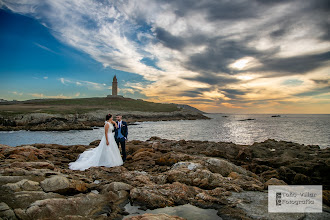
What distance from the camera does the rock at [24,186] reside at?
5.77m

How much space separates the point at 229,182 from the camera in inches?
306

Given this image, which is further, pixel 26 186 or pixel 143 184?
pixel 143 184

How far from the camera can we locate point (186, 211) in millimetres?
5734

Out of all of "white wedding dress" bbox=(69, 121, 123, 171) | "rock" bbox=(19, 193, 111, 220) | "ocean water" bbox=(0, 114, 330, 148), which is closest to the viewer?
"rock" bbox=(19, 193, 111, 220)

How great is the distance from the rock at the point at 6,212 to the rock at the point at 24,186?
1.12m

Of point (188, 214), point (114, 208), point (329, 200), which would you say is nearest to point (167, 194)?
point (188, 214)

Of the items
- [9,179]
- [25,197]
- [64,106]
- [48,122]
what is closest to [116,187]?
[25,197]

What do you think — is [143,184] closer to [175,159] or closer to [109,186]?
[109,186]

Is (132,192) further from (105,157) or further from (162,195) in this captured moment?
(105,157)

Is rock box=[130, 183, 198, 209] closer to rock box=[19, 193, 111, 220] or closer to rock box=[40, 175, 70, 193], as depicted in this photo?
rock box=[19, 193, 111, 220]

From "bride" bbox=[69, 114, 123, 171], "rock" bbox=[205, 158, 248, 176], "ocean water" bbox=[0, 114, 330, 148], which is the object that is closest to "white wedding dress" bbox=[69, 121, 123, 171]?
"bride" bbox=[69, 114, 123, 171]

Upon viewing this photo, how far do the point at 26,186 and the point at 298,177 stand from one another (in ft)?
40.3

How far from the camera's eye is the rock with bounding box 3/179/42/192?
18.9 ft

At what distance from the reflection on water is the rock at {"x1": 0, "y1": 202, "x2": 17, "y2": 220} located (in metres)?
2.86
